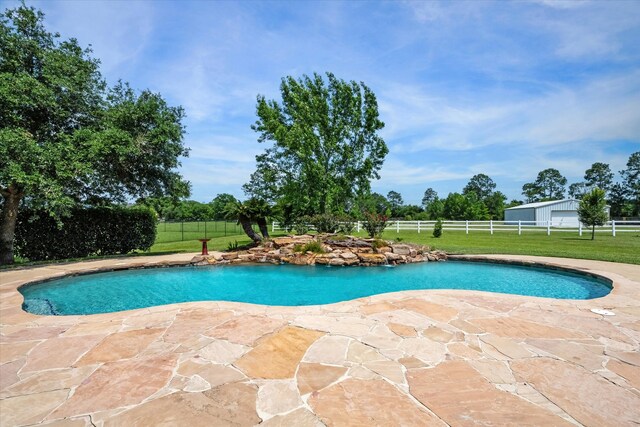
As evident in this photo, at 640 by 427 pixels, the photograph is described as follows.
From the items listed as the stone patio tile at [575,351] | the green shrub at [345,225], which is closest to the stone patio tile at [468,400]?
the stone patio tile at [575,351]

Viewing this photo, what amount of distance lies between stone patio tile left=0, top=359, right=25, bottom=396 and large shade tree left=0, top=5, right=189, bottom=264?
706 centimetres

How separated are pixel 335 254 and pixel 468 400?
8.57 m

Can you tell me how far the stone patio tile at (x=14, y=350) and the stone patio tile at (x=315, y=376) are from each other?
2.72 metres

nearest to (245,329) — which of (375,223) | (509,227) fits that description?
(375,223)

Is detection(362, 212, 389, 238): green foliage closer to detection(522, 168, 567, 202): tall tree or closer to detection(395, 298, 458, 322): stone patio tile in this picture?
detection(395, 298, 458, 322): stone patio tile

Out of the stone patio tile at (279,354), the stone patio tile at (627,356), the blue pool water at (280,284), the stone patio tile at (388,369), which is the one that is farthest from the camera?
the blue pool water at (280,284)

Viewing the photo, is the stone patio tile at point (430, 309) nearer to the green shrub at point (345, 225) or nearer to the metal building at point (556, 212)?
the green shrub at point (345, 225)

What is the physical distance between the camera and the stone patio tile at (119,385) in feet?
6.59

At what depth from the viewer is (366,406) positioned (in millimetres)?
1967

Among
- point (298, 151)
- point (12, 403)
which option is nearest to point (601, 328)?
point (12, 403)

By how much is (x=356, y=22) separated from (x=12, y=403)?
1016 centimetres

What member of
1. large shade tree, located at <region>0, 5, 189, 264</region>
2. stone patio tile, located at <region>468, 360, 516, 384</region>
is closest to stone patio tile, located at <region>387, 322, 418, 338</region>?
stone patio tile, located at <region>468, 360, 516, 384</region>

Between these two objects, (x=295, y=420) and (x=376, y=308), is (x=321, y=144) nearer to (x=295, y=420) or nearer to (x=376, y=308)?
(x=376, y=308)

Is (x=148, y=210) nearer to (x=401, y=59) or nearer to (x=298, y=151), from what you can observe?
(x=298, y=151)
